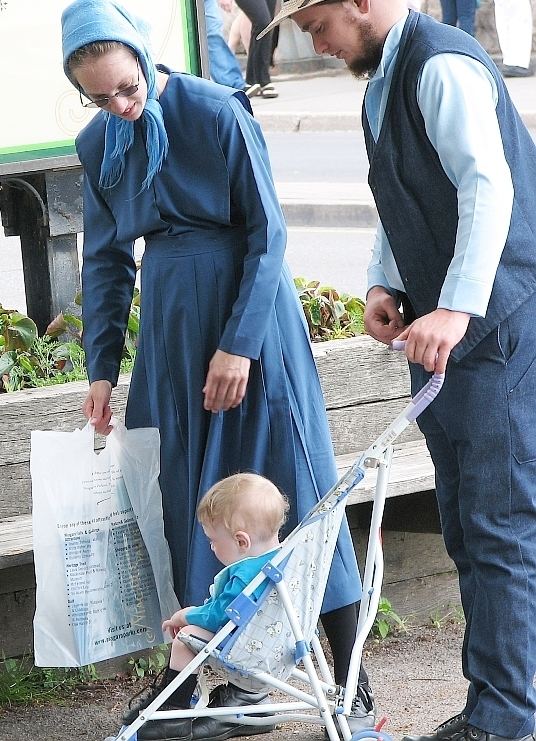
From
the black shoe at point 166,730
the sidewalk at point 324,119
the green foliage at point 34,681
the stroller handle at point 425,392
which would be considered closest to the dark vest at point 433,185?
the stroller handle at point 425,392

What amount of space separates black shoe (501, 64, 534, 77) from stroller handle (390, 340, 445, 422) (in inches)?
511

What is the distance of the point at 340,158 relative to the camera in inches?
444

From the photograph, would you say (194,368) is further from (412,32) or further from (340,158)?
(340,158)

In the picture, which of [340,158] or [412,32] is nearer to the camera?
[412,32]

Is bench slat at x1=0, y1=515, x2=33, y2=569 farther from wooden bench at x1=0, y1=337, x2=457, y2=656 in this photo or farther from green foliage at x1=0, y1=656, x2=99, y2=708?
green foliage at x1=0, y1=656, x2=99, y2=708

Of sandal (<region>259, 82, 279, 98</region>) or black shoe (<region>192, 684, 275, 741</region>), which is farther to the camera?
sandal (<region>259, 82, 279, 98</region>)

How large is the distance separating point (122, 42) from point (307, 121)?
10.5 m

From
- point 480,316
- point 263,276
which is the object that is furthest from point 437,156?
point 263,276

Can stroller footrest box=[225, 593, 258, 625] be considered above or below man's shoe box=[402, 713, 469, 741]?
above

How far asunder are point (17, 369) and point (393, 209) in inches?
64.0

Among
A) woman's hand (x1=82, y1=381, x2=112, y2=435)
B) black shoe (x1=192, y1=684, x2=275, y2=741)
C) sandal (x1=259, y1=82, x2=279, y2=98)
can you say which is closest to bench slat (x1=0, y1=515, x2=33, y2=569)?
woman's hand (x1=82, y1=381, x2=112, y2=435)

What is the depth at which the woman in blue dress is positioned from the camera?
9.29 feet

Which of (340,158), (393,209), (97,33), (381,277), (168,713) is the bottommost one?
(340,158)

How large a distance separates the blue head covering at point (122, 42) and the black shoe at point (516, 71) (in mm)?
12584
